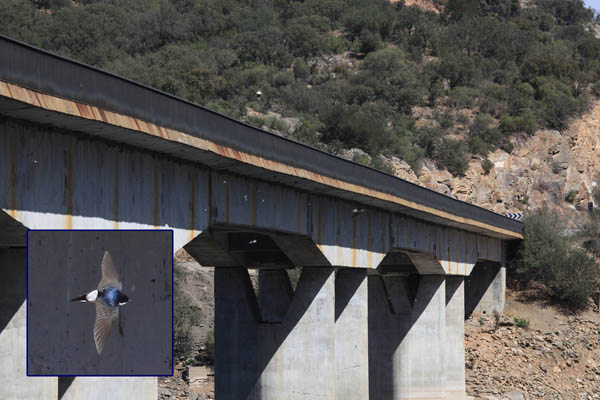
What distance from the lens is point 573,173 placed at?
66.1 meters

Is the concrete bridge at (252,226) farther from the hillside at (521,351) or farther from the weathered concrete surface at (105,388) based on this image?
the hillside at (521,351)

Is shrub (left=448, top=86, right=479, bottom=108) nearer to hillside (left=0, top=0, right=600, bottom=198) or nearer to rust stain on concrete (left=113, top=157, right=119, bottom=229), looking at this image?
hillside (left=0, top=0, right=600, bottom=198)

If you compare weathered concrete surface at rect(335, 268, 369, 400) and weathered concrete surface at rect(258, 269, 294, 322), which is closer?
weathered concrete surface at rect(335, 268, 369, 400)

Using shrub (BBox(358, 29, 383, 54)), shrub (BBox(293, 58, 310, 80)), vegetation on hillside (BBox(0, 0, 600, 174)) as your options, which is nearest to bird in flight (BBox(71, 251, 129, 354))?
vegetation on hillside (BBox(0, 0, 600, 174))

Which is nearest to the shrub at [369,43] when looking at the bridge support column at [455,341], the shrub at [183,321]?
the bridge support column at [455,341]

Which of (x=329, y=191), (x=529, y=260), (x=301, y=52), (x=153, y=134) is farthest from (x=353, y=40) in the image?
(x=153, y=134)

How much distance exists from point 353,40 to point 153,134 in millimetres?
80225

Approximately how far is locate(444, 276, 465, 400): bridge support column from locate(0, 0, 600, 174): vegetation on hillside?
19.6 meters

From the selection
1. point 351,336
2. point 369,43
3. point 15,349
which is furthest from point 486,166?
point 15,349

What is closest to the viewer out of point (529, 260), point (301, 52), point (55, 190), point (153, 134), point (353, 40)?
point (55, 190)

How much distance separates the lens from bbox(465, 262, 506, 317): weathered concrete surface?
47.3 meters

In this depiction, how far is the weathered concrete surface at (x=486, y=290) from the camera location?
47.3m

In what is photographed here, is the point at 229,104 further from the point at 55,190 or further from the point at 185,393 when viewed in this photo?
the point at 55,190

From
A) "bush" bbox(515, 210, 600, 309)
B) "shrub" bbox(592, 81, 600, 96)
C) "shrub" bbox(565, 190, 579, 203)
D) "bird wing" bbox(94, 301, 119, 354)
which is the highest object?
"shrub" bbox(592, 81, 600, 96)
